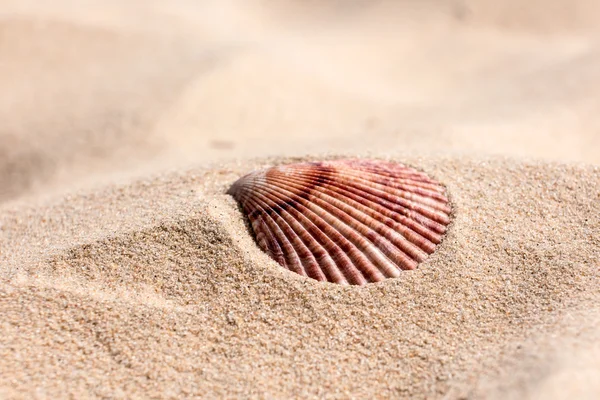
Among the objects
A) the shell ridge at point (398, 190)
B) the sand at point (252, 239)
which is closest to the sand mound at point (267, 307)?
the sand at point (252, 239)

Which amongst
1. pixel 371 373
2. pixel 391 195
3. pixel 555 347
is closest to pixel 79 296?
pixel 371 373

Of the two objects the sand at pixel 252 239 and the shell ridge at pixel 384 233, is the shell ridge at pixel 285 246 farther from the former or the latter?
the shell ridge at pixel 384 233

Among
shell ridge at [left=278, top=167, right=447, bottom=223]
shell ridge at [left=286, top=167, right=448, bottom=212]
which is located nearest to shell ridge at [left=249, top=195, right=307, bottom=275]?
shell ridge at [left=286, top=167, right=448, bottom=212]

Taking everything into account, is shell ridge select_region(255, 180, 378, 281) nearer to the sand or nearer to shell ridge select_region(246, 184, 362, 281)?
shell ridge select_region(246, 184, 362, 281)

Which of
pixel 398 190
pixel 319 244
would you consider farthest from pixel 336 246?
pixel 398 190

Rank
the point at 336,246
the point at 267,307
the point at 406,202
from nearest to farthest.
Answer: the point at 267,307 → the point at 336,246 → the point at 406,202

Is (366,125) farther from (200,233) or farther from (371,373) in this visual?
(371,373)

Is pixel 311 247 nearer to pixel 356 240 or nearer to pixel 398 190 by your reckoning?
pixel 356 240
